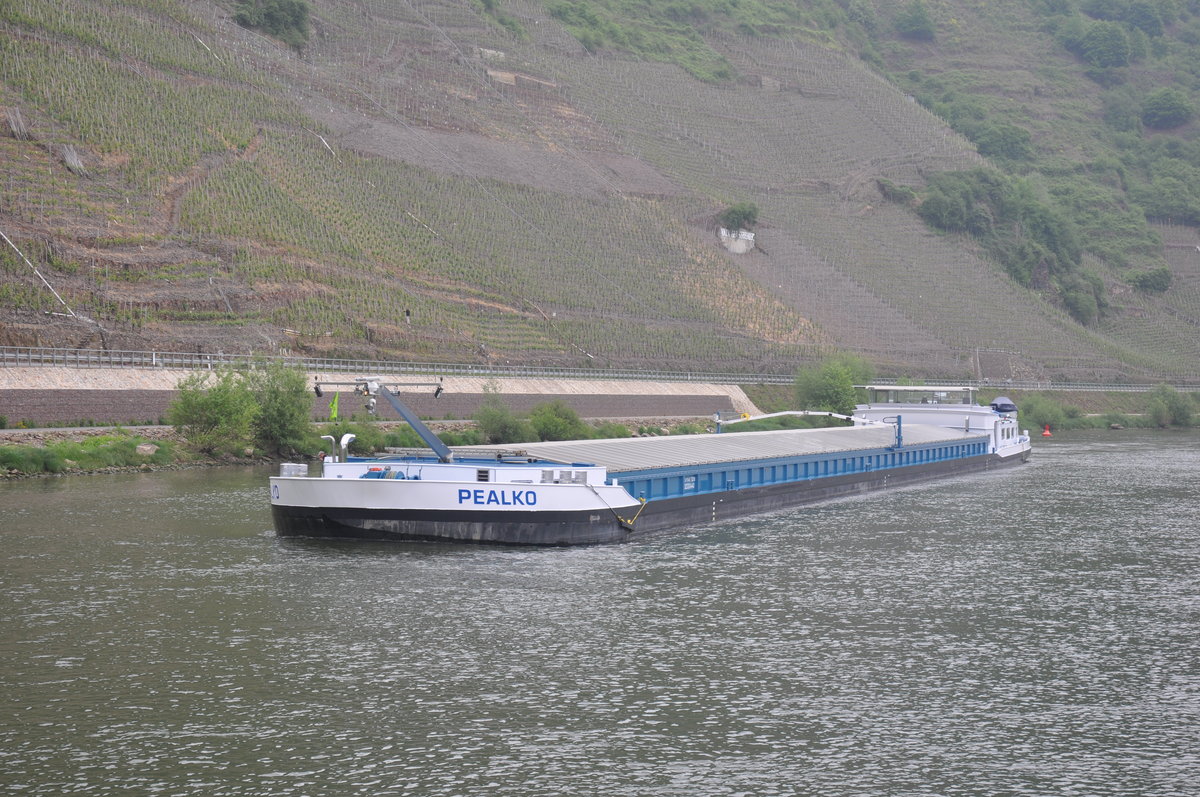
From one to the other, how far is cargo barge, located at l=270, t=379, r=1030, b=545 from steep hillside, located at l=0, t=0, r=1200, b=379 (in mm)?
40595

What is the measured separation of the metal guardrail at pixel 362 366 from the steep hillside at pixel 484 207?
232cm

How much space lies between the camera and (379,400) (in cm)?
7212

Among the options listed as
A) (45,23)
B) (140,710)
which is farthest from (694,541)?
(45,23)

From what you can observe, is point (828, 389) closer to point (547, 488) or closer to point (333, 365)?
point (333, 365)

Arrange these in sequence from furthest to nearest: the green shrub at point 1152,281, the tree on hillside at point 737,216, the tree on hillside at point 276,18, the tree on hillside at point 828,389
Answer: the green shrub at point 1152,281 < the tree on hillside at point 737,216 < the tree on hillside at point 276,18 < the tree on hillside at point 828,389

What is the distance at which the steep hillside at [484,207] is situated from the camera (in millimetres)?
80250

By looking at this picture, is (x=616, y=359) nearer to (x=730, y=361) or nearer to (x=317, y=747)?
(x=730, y=361)

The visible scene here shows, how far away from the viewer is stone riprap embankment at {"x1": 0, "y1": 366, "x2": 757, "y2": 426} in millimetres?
55375

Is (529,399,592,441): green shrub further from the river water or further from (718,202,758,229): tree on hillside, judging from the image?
(718,202,758,229): tree on hillside

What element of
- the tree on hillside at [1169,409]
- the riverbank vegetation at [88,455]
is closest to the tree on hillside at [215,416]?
the riverbank vegetation at [88,455]

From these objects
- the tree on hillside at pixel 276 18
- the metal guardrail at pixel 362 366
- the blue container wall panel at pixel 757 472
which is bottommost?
the blue container wall panel at pixel 757 472

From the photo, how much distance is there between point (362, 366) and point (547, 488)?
4898 centimetres

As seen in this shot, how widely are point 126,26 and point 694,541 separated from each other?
296 ft

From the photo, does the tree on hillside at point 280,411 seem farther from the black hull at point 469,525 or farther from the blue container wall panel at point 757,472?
the black hull at point 469,525
